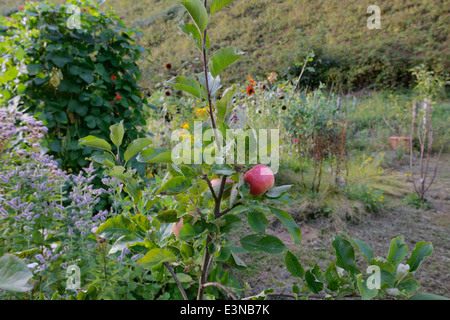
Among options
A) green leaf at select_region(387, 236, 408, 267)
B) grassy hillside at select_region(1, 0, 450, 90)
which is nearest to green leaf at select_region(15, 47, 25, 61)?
green leaf at select_region(387, 236, 408, 267)

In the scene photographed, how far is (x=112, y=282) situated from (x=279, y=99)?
128 inches

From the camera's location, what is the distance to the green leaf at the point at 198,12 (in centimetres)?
32

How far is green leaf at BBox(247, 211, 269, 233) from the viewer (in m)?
0.40

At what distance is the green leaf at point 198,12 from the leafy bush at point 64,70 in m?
1.63

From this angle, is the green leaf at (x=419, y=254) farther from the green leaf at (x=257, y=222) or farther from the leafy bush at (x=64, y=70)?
the leafy bush at (x=64, y=70)

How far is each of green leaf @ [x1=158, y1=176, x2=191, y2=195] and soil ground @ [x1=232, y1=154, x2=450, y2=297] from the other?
37.2 inches

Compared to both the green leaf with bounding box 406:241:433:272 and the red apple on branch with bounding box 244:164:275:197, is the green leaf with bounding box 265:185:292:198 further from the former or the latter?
the green leaf with bounding box 406:241:433:272

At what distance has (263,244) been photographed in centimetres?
43

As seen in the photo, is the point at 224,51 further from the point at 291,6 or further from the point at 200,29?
the point at 291,6

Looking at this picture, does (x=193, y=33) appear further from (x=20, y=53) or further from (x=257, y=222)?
(x=20, y=53)

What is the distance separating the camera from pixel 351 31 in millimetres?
8648
